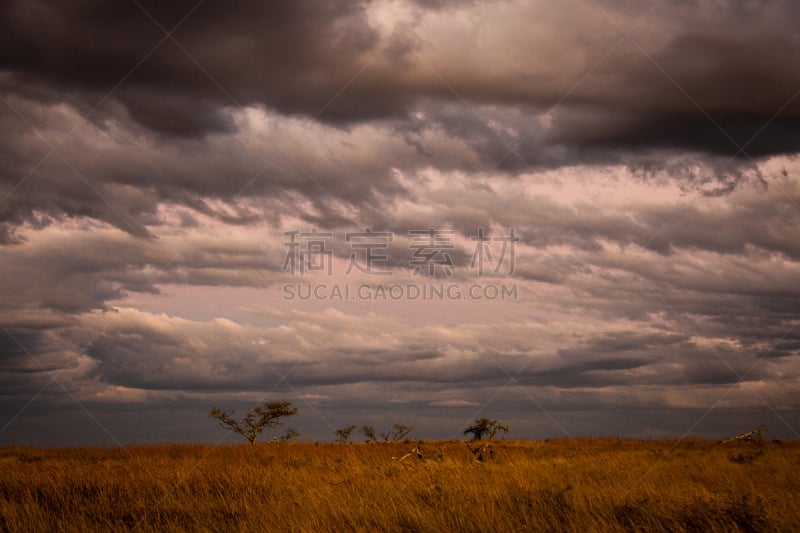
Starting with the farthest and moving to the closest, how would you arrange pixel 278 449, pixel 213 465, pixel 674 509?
pixel 278 449 < pixel 213 465 < pixel 674 509

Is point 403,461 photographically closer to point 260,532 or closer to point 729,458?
point 260,532

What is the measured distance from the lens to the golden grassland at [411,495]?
10703 mm

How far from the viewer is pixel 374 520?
11094 mm

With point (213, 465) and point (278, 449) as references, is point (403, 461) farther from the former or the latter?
point (278, 449)

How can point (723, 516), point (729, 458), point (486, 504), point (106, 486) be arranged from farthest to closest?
1. point (729, 458)
2. point (106, 486)
3. point (486, 504)
4. point (723, 516)

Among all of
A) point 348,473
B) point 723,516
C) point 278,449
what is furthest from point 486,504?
point 278,449

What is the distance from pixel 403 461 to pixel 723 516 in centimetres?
1085

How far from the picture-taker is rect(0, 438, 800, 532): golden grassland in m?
10.7

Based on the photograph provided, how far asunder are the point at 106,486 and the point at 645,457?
17240mm

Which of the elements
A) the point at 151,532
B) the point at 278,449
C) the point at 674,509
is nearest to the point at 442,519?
the point at 674,509

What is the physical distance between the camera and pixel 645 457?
73.1 feet

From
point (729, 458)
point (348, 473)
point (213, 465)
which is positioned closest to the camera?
point (348, 473)

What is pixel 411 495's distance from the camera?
43.1ft

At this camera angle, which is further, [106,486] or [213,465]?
[213,465]
